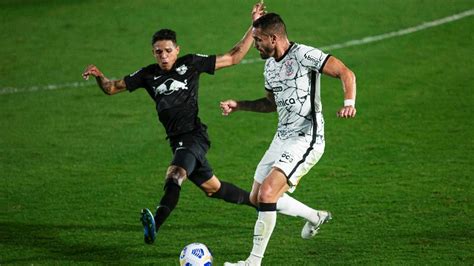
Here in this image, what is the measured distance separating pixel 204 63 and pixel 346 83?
6.74 ft

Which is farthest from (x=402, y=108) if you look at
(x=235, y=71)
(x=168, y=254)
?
(x=168, y=254)

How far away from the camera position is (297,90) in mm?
9578

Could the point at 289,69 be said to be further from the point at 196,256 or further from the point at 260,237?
the point at 196,256

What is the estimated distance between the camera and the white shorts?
9.48 meters

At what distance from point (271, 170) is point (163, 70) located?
5.81ft

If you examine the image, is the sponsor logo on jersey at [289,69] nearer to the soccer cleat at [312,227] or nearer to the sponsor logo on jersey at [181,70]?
the sponsor logo on jersey at [181,70]

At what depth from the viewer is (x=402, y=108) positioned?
16062mm

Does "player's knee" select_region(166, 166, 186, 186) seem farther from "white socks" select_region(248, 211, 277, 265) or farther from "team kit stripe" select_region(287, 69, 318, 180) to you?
"team kit stripe" select_region(287, 69, 318, 180)

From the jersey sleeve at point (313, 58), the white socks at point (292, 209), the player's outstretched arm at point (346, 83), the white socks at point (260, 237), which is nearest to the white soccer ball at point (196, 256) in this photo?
the white socks at point (260, 237)

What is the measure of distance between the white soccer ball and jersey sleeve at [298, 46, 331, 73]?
205 cm

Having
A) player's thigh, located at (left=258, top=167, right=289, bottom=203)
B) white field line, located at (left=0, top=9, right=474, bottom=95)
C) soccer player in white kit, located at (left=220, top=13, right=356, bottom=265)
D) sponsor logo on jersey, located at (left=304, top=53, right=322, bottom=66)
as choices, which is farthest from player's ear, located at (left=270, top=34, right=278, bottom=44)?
white field line, located at (left=0, top=9, right=474, bottom=95)

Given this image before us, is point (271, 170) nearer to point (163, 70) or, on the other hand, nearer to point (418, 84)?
point (163, 70)

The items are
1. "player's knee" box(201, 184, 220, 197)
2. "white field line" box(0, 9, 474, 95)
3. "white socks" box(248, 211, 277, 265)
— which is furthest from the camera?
"white field line" box(0, 9, 474, 95)

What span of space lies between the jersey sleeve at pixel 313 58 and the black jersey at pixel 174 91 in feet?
4.90
